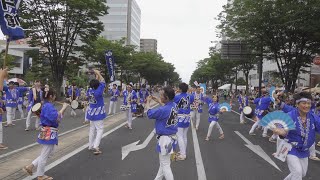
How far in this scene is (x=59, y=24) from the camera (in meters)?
36.6

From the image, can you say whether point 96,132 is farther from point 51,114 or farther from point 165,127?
point 165,127

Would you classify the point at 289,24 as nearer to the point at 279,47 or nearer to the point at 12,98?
the point at 279,47

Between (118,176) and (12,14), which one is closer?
(12,14)

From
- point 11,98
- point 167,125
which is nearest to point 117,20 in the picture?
point 11,98

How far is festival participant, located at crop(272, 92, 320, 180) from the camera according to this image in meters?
5.82

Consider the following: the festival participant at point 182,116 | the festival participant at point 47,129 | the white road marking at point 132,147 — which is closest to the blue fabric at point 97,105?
the white road marking at point 132,147

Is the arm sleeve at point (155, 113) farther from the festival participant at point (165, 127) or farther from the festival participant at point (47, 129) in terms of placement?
the festival participant at point (47, 129)

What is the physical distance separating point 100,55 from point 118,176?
49.0 metres

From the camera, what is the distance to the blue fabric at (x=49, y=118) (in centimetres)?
725

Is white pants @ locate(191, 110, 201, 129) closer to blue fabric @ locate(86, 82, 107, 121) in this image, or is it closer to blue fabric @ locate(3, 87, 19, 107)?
blue fabric @ locate(3, 87, 19, 107)

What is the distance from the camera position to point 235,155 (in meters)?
10.8

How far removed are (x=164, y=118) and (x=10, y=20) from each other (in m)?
3.18

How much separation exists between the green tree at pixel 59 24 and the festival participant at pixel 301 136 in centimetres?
2848

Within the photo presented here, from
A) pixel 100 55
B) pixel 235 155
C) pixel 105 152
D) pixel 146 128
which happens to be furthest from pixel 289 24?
pixel 100 55
